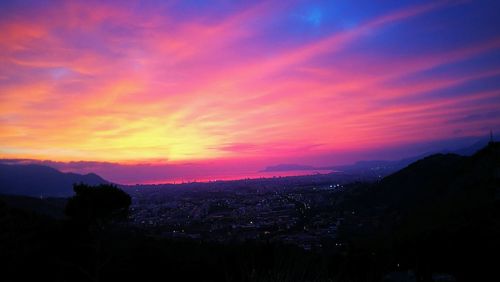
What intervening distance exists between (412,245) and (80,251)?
52.0 feet

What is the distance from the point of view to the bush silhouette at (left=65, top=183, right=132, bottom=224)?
1512 centimetres

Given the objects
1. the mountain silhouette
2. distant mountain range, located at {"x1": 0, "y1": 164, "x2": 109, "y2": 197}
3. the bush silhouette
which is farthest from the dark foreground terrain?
distant mountain range, located at {"x1": 0, "y1": 164, "x2": 109, "y2": 197}

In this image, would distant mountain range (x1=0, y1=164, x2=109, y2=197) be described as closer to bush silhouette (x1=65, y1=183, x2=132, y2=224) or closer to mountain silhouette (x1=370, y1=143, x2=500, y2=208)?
mountain silhouette (x1=370, y1=143, x2=500, y2=208)

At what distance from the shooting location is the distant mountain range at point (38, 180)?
4581 inches

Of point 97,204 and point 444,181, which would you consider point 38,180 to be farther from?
point 97,204

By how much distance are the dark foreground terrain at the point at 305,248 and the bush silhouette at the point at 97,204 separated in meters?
0.33

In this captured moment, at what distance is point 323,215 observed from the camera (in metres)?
53.5

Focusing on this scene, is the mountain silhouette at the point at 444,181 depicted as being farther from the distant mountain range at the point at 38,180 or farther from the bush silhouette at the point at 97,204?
the distant mountain range at the point at 38,180

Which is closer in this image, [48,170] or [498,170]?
[498,170]

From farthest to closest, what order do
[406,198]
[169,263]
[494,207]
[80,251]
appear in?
[406,198] → [494,207] → [169,263] → [80,251]

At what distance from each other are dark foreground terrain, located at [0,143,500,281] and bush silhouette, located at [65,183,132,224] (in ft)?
1.07

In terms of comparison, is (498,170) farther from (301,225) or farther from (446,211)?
(301,225)

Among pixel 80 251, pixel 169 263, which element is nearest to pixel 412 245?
pixel 169 263

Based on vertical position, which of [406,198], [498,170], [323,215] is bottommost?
[323,215]
